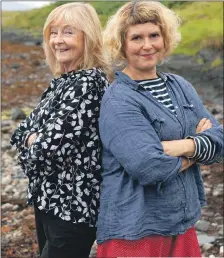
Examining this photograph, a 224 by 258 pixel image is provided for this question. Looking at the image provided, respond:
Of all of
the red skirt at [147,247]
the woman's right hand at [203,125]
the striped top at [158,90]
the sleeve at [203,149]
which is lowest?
the red skirt at [147,247]

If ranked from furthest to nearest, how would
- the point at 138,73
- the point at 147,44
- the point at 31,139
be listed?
the point at 31,139
the point at 138,73
the point at 147,44

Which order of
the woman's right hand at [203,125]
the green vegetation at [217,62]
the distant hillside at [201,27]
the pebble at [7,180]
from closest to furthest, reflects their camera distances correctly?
the woman's right hand at [203,125] → the pebble at [7,180] → the green vegetation at [217,62] → the distant hillside at [201,27]

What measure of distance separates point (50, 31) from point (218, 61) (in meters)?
20.9

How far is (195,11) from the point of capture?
1122 inches

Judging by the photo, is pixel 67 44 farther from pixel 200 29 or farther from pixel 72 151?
pixel 200 29

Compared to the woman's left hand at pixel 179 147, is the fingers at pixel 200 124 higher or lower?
higher

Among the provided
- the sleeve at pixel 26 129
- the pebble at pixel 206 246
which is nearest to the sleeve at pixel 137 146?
the sleeve at pixel 26 129

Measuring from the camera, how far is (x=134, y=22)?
3479mm

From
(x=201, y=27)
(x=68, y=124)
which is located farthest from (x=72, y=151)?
(x=201, y=27)

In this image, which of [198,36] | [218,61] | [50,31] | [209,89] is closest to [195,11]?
[198,36]

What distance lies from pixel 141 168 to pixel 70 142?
1.84 feet

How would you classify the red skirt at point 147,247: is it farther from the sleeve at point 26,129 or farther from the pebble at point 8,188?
the pebble at point 8,188

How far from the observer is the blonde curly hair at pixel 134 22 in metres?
3.48

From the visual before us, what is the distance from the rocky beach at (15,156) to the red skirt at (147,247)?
3.03 meters
